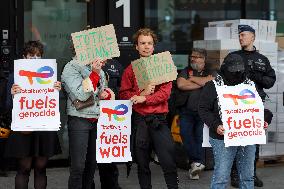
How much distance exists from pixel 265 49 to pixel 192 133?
1533 mm

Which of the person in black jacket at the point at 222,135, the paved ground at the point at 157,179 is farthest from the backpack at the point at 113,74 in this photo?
the person in black jacket at the point at 222,135

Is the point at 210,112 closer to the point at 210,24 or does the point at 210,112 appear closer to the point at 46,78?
the point at 46,78

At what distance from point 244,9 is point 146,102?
3954 mm

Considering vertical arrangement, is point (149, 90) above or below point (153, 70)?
below

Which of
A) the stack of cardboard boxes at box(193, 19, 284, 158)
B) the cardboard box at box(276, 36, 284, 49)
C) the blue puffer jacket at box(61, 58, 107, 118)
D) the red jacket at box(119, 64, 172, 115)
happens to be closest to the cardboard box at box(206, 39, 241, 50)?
the stack of cardboard boxes at box(193, 19, 284, 158)

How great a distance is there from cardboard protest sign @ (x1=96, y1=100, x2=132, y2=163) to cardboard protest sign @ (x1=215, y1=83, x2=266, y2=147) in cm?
115

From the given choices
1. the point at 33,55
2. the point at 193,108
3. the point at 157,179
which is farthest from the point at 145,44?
the point at 157,179

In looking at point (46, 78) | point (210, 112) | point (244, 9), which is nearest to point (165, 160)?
point (210, 112)

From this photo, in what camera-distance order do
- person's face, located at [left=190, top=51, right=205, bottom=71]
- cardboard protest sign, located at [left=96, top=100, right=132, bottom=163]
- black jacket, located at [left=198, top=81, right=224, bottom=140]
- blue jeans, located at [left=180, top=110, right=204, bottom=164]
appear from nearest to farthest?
black jacket, located at [left=198, top=81, right=224, bottom=140]
cardboard protest sign, located at [left=96, top=100, right=132, bottom=163]
person's face, located at [left=190, top=51, right=205, bottom=71]
blue jeans, located at [left=180, top=110, right=204, bottom=164]

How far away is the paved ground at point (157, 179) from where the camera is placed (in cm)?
755

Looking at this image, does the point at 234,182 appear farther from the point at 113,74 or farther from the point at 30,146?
the point at 30,146

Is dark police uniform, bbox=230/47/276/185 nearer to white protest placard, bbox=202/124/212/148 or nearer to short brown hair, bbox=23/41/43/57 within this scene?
white protest placard, bbox=202/124/212/148

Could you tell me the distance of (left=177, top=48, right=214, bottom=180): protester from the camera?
25.9ft

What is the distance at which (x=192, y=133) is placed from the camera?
8117 millimetres
